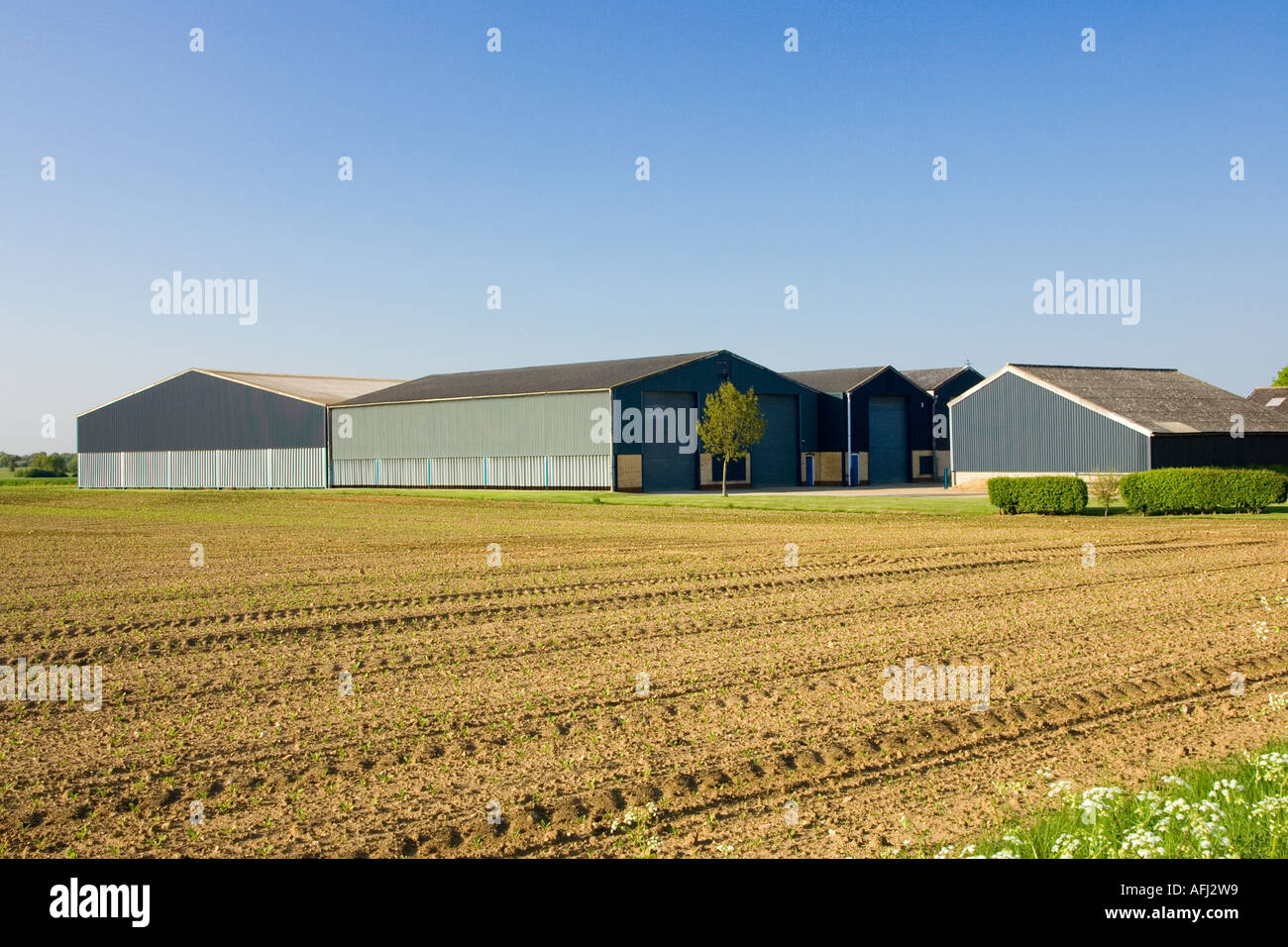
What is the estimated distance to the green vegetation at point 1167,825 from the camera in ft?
17.6

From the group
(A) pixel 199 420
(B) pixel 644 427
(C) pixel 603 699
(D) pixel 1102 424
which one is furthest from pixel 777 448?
(C) pixel 603 699

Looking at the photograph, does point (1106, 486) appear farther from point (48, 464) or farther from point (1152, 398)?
point (48, 464)

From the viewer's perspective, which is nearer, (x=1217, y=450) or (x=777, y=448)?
(x=1217, y=450)

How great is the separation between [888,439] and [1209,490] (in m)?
31.3

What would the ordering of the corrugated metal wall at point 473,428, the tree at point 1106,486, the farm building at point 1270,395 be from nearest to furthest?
1. the tree at point 1106,486
2. the corrugated metal wall at point 473,428
3. the farm building at point 1270,395

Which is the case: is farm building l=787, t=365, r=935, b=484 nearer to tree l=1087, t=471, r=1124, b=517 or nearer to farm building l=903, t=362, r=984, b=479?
farm building l=903, t=362, r=984, b=479

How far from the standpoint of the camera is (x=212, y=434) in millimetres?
67688

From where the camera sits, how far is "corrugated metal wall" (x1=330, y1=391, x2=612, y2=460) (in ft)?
177

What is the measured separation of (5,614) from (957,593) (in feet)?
41.7

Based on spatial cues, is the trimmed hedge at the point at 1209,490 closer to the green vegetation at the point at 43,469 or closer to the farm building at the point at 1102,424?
the farm building at the point at 1102,424

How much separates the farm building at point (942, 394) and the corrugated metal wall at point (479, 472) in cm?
2231

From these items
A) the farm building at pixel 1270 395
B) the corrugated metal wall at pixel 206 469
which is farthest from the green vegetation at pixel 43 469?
the farm building at pixel 1270 395
